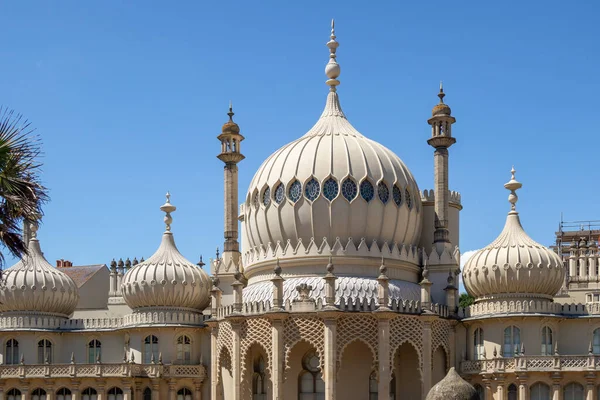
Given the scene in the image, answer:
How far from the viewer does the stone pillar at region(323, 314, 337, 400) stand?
55.3 m

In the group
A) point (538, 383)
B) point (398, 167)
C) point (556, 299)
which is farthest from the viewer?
point (556, 299)

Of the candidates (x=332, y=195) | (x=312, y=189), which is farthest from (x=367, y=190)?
(x=312, y=189)

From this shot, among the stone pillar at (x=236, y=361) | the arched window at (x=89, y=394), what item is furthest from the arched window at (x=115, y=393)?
the stone pillar at (x=236, y=361)

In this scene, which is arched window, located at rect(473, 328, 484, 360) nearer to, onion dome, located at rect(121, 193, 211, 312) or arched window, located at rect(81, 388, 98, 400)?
onion dome, located at rect(121, 193, 211, 312)

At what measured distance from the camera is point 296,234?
6031cm

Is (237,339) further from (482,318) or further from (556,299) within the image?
(556,299)

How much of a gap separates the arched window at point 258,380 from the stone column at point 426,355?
8209mm

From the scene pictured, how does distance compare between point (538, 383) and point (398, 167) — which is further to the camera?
point (398, 167)

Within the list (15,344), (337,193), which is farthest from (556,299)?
(15,344)

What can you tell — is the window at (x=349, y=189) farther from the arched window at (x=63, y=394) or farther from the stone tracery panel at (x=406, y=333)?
the arched window at (x=63, y=394)

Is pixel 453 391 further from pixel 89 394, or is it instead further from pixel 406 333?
pixel 89 394

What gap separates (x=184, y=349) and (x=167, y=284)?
361 cm

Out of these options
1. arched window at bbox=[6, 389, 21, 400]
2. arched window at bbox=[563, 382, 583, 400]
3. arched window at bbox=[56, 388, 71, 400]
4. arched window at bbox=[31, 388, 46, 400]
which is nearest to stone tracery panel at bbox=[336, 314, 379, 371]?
arched window at bbox=[563, 382, 583, 400]

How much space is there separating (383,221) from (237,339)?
31.2ft
